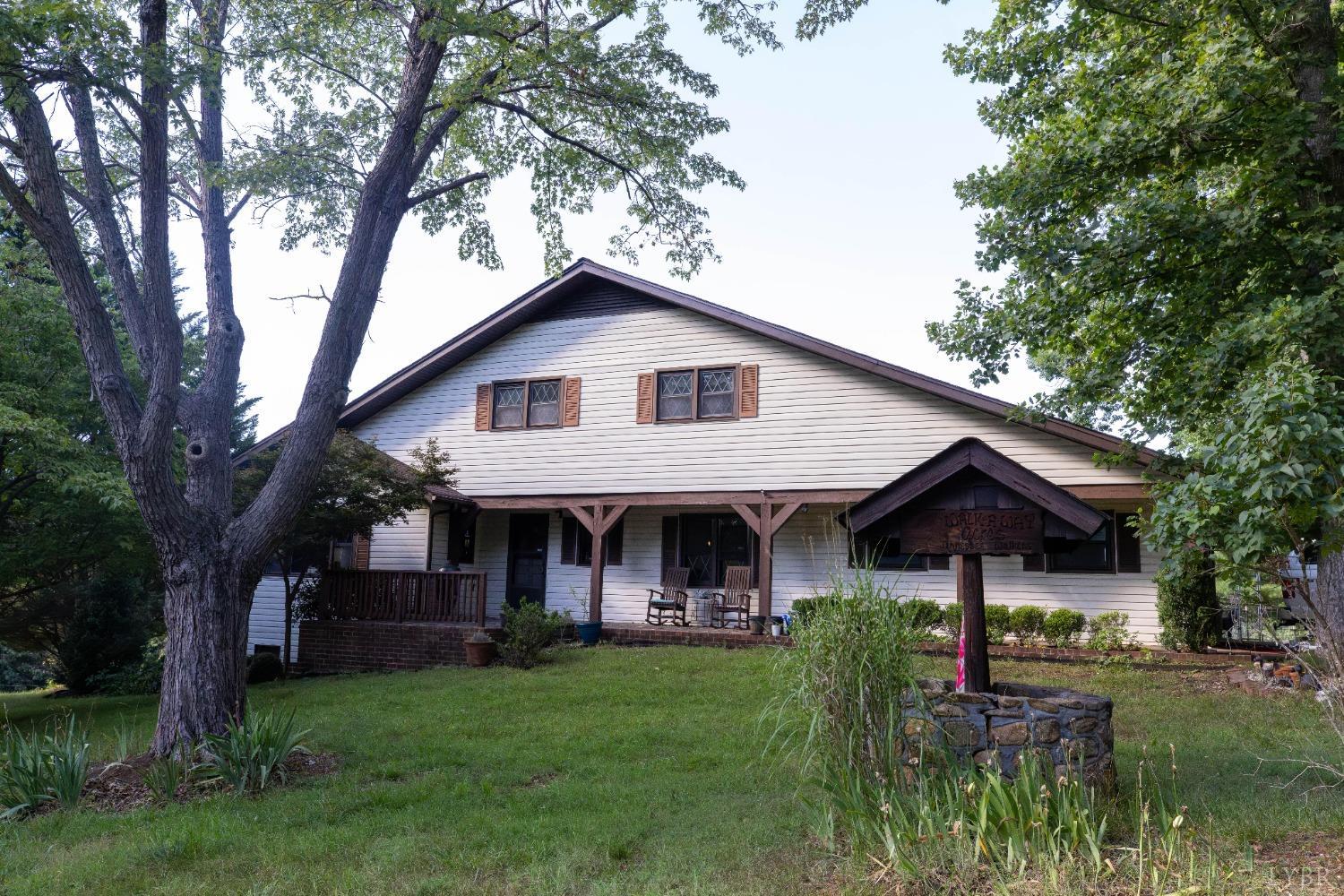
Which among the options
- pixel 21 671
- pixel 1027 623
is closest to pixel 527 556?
pixel 1027 623

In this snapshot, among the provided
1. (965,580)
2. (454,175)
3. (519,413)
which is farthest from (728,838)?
(519,413)

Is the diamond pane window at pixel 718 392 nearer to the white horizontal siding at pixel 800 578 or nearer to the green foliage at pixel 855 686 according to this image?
the white horizontal siding at pixel 800 578

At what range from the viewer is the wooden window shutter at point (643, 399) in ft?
54.7

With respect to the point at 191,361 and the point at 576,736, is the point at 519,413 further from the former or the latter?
the point at 576,736

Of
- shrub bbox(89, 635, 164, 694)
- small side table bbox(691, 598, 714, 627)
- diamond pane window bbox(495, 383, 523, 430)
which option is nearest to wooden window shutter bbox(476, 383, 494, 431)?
diamond pane window bbox(495, 383, 523, 430)

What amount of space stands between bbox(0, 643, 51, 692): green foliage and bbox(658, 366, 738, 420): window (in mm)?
17085

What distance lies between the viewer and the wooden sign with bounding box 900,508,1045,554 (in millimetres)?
6320

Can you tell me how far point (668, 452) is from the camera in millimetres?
16422

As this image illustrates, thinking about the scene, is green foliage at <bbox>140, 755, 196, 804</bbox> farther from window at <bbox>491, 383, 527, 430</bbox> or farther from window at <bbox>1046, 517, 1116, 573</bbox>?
window at <bbox>1046, 517, 1116, 573</bbox>

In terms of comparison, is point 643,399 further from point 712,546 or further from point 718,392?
point 712,546

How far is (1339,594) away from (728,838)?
24.4ft

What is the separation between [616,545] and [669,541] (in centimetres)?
107

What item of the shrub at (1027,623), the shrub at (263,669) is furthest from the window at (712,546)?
the shrub at (263,669)

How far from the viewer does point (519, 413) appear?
58.8 feet
